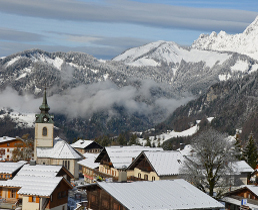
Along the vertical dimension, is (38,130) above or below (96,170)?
above

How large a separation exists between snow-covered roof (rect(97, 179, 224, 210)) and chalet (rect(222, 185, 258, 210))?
39.6 ft

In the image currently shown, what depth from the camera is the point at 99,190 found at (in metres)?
53.4

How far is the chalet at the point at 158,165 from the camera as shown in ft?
262

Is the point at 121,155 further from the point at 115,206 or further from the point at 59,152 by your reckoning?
the point at 115,206

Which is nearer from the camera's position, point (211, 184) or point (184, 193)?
point (184, 193)

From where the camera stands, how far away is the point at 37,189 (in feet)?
200

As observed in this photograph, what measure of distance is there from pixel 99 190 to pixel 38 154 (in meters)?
73.2

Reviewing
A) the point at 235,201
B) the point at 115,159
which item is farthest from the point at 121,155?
the point at 235,201

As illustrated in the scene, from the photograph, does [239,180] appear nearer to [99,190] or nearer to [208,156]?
[208,156]

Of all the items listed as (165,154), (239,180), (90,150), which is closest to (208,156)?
(165,154)

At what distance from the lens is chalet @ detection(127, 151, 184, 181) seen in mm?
80000

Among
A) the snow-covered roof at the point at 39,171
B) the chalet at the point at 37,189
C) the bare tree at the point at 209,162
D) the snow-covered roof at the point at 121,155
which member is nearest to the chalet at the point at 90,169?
the snow-covered roof at the point at 121,155

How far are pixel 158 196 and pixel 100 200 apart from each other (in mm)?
7277

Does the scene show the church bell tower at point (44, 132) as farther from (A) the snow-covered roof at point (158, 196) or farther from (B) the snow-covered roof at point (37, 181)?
(A) the snow-covered roof at point (158, 196)
